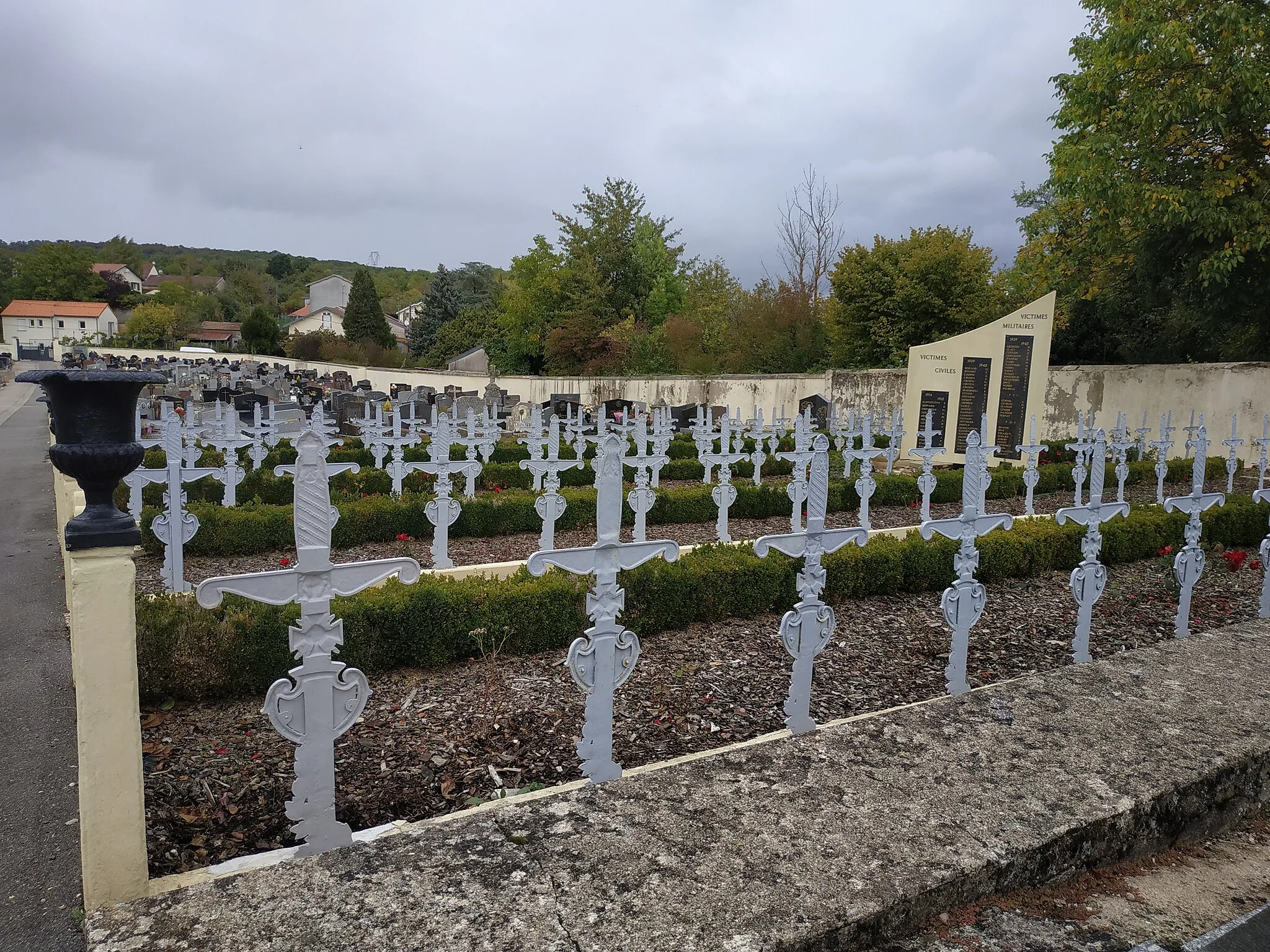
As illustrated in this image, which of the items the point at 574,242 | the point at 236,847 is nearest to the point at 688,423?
the point at 236,847

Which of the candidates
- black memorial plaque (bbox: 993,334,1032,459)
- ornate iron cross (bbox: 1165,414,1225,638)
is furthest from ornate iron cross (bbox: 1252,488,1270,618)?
black memorial plaque (bbox: 993,334,1032,459)

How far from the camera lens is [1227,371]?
17.9 m

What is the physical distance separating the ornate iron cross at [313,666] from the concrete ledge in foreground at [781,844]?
21 centimetres

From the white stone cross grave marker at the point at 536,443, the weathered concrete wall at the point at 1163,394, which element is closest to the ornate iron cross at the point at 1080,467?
the weathered concrete wall at the point at 1163,394

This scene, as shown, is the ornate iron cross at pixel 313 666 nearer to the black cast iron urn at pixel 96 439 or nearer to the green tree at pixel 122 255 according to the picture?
the black cast iron urn at pixel 96 439

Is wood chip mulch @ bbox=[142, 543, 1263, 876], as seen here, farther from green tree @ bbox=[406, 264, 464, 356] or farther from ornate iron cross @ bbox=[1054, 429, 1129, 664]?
green tree @ bbox=[406, 264, 464, 356]

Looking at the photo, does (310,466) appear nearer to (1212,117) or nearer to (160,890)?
(160,890)

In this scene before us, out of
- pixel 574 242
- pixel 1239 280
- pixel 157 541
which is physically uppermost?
pixel 574 242

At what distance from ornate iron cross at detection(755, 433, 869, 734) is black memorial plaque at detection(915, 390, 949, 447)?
14.8 meters

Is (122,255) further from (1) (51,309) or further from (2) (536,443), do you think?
(2) (536,443)

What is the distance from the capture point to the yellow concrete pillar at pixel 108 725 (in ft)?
6.73

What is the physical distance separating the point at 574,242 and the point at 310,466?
40074 millimetres

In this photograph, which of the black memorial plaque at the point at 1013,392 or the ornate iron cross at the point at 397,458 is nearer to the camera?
the ornate iron cross at the point at 397,458

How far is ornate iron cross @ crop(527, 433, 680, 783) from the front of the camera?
297 centimetres
